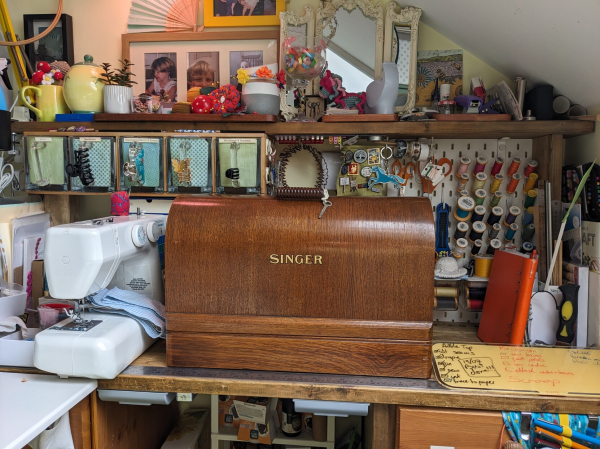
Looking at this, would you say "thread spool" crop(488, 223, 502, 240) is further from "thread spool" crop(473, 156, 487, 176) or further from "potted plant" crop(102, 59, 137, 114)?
"potted plant" crop(102, 59, 137, 114)

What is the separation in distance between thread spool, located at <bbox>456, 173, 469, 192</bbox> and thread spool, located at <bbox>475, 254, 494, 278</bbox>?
337mm

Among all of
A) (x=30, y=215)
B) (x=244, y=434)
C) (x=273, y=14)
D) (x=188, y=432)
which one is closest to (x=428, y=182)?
(x=273, y=14)

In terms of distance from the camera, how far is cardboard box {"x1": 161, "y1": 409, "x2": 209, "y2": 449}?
1857mm

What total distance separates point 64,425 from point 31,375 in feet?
0.59

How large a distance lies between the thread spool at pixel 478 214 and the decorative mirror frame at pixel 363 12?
76cm

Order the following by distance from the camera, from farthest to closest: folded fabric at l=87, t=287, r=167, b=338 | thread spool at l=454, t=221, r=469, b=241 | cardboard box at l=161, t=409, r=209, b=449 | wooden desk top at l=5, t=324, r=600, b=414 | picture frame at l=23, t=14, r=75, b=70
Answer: picture frame at l=23, t=14, r=75, b=70 → thread spool at l=454, t=221, r=469, b=241 → cardboard box at l=161, t=409, r=209, b=449 → folded fabric at l=87, t=287, r=167, b=338 → wooden desk top at l=5, t=324, r=600, b=414

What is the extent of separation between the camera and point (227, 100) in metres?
1.95

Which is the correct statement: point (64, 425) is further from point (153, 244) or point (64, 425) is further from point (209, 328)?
point (153, 244)

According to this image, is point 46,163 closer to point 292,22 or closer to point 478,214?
point 292,22

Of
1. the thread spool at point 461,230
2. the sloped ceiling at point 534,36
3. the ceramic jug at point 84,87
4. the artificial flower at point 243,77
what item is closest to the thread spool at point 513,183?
the thread spool at point 461,230

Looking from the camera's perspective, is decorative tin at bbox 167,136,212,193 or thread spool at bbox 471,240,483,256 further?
thread spool at bbox 471,240,483,256

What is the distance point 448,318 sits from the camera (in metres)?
2.20

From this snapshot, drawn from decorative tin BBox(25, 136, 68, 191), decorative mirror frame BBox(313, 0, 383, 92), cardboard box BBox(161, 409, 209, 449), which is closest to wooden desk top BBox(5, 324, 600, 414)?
cardboard box BBox(161, 409, 209, 449)

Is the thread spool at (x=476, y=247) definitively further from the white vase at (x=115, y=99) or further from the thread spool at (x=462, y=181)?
the white vase at (x=115, y=99)
